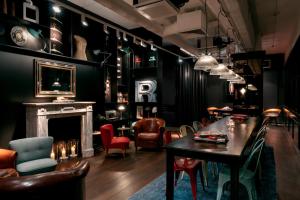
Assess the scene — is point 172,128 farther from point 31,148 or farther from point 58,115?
point 31,148

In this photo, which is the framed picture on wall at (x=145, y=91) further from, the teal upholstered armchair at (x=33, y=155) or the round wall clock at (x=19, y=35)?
the teal upholstered armchair at (x=33, y=155)

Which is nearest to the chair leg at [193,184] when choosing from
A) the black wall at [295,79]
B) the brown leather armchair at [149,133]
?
the brown leather armchair at [149,133]

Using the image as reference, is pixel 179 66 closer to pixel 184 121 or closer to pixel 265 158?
pixel 184 121

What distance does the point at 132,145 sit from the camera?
6.16 metres

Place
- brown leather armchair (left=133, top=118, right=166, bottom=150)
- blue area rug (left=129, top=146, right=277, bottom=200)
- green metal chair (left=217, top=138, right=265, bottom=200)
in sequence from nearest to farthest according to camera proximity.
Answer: green metal chair (left=217, top=138, right=265, bottom=200), blue area rug (left=129, top=146, right=277, bottom=200), brown leather armchair (left=133, top=118, right=166, bottom=150)

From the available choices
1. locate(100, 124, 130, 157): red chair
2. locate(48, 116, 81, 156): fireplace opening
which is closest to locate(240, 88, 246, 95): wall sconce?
locate(100, 124, 130, 157): red chair

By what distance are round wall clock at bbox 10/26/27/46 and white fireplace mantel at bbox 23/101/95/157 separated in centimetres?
121

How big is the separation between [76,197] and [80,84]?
397cm

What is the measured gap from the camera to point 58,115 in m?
4.54

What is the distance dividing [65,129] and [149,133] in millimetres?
2156

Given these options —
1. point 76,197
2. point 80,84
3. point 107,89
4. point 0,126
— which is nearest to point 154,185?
point 76,197

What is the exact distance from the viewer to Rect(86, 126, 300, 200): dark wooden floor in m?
3.09

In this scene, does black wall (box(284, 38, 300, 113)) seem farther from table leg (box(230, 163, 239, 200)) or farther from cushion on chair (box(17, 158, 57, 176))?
cushion on chair (box(17, 158, 57, 176))

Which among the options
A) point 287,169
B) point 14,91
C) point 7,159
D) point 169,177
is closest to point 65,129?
point 14,91
